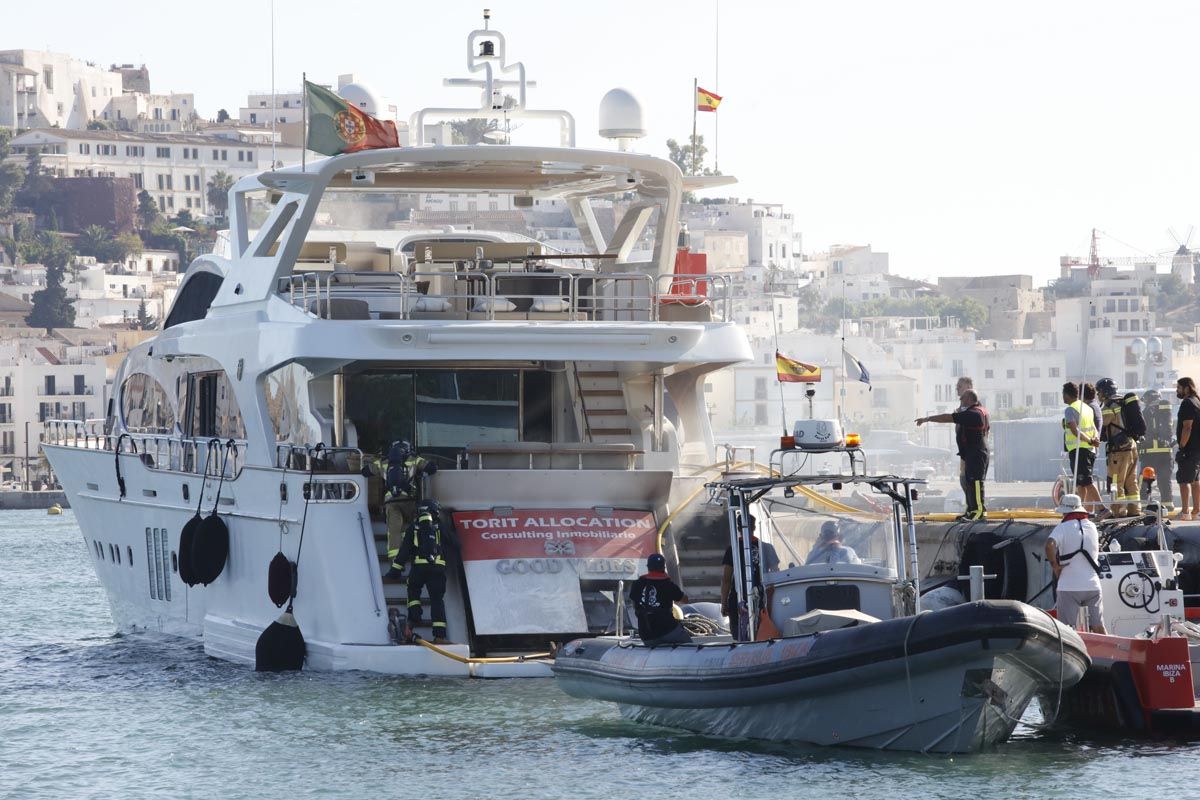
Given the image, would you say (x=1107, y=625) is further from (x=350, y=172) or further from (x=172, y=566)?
(x=172, y=566)

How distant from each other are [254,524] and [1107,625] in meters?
7.65

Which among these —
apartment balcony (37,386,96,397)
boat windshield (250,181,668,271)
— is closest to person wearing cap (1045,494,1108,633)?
boat windshield (250,181,668,271)

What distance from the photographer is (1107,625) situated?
1566cm

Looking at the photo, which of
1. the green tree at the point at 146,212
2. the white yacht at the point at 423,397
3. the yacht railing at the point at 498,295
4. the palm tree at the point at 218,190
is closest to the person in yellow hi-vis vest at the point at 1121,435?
the white yacht at the point at 423,397

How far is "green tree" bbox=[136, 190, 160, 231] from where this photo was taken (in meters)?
185

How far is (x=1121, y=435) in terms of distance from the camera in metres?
18.8

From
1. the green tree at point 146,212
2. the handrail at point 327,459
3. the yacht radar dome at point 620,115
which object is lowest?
the handrail at point 327,459

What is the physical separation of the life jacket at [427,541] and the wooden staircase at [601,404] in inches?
125

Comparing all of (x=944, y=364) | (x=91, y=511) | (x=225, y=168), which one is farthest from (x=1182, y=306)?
(x=91, y=511)

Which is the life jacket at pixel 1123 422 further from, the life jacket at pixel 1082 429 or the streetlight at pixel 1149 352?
the streetlight at pixel 1149 352

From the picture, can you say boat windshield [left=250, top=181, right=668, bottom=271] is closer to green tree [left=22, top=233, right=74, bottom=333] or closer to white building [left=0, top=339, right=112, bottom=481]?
white building [left=0, top=339, right=112, bottom=481]

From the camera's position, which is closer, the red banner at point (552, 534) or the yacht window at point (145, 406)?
the red banner at point (552, 534)

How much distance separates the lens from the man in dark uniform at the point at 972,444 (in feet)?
60.1

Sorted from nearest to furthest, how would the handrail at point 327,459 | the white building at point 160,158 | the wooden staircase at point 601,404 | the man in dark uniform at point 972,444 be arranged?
the handrail at point 327,459
the man in dark uniform at point 972,444
the wooden staircase at point 601,404
the white building at point 160,158
